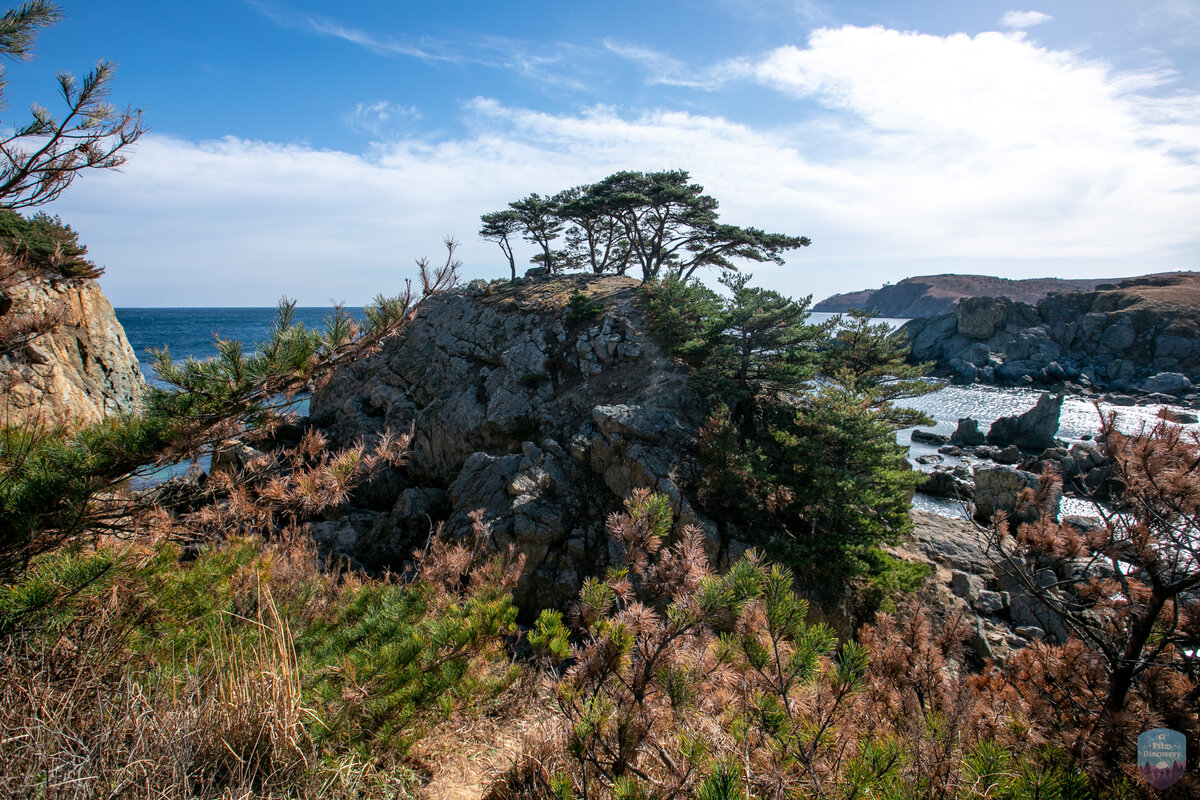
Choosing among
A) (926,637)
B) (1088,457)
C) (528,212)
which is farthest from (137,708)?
(1088,457)

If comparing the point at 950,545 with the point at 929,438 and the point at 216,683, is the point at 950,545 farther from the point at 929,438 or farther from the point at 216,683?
the point at 216,683

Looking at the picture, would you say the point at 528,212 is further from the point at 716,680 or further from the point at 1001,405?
the point at 1001,405

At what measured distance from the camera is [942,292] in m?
111

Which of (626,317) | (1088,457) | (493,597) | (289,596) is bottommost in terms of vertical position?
(1088,457)

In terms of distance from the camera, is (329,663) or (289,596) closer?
(329,663)

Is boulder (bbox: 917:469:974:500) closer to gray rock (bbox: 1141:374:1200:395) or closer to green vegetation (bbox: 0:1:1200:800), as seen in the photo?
green vegetation (bbox: 0:1:1200:800)

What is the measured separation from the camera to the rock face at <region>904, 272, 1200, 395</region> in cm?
4094

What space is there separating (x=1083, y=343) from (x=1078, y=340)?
1.81ft

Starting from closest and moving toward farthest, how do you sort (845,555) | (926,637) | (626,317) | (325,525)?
(926,637) < (845,555) < (325,525) < (626,317)

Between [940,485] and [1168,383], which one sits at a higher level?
[1168,383]

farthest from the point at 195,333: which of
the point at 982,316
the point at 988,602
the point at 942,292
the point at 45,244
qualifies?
the point at 942,292

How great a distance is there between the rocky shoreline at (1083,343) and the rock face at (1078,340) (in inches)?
2.7

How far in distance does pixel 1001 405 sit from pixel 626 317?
32.0 metres

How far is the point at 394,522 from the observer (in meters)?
14.1
